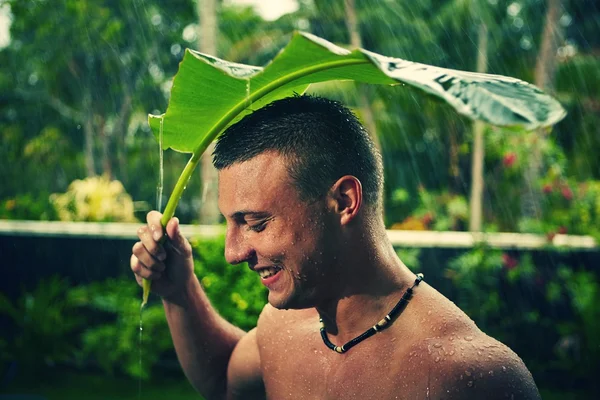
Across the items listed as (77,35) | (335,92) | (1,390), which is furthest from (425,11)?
(1,390)

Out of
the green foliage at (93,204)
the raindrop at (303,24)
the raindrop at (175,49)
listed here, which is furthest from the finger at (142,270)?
the raindrop at (175,49)

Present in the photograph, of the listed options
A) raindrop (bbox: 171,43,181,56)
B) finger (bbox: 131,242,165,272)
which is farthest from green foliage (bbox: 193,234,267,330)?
raindrop (bbox: 171,43,181,56)

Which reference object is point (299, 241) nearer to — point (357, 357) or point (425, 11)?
point (357, 357)

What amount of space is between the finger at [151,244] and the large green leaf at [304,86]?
236 millimetres

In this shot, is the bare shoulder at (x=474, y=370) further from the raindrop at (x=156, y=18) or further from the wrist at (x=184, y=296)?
the raindrop at (x=156, y=18)

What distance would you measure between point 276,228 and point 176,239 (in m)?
0.45

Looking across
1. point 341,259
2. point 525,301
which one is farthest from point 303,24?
point 341,259

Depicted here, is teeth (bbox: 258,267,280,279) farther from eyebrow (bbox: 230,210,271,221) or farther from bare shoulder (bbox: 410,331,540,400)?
bare shoulder (bbox: 410,331,540,400)

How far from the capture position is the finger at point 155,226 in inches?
70.7

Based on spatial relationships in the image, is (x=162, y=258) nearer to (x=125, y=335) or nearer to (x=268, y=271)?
(x=268, y=271)

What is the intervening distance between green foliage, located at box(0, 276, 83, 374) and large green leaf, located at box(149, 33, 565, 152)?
5.31 m

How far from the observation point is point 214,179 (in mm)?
8250

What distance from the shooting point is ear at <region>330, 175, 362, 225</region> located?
61.9 inches

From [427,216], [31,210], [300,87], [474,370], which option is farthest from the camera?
[427,216]
